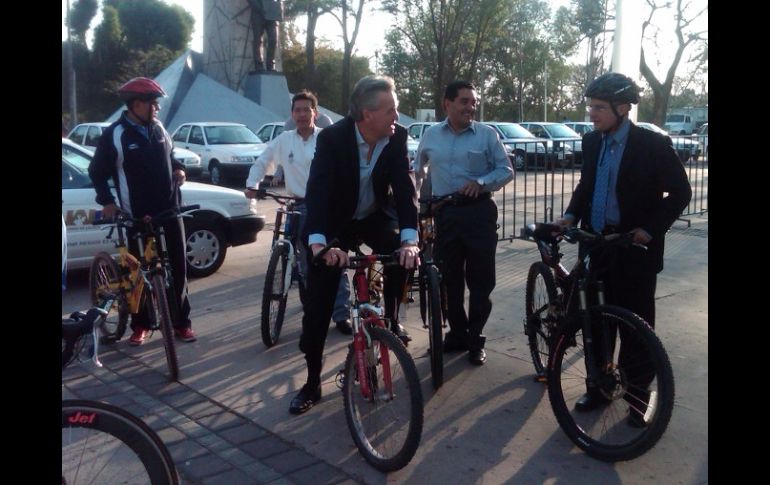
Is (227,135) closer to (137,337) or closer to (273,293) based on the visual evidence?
(137,337)

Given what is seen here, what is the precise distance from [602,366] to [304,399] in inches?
66.0

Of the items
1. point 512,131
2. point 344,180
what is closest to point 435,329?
point 344,180

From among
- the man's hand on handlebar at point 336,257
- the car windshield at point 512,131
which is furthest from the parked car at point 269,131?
the man's hand on handlebar at point 336,257

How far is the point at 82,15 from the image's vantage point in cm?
6266

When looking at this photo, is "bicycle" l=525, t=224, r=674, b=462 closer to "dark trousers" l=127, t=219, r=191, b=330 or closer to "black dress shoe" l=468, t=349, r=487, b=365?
"black dress shoe" l=468, t=349, r=487, b=365

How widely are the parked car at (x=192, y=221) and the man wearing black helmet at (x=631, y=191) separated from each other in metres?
4.97

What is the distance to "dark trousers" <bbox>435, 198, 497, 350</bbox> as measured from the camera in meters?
5.21

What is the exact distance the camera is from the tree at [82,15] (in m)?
62.0

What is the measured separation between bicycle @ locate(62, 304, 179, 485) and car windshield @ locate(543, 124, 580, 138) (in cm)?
2706

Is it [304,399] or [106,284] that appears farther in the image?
[106,284]

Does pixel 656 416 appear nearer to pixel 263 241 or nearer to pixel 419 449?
pixel 419 449

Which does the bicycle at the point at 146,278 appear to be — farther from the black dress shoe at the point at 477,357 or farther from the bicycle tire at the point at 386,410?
the black dress shoe at the point at 477,357
